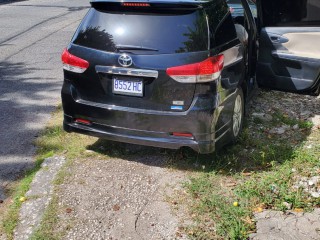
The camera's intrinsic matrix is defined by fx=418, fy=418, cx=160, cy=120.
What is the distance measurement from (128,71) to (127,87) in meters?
0.17

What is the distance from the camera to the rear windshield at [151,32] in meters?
3.96

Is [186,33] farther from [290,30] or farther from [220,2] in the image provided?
[290,30]

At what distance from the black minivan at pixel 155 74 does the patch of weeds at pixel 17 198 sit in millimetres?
564

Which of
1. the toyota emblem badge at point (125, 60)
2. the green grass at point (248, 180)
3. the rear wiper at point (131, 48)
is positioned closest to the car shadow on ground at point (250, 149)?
the green grass at point (248, 180)

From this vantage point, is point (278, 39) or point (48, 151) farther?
point (278, 39)

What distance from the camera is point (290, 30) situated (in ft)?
17.3

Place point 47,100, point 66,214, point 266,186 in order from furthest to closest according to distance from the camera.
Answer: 1. point 47,100
2. point 266,186
3. point 66,214

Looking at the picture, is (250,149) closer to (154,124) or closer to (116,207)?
(154,124)

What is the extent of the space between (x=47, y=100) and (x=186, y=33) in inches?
135

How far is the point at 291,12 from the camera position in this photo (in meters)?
5.28

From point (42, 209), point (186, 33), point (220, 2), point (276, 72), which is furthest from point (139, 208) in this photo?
point (276, 72)

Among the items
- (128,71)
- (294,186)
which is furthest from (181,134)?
(294,186)

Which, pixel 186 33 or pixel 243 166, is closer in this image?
pixel 186 33

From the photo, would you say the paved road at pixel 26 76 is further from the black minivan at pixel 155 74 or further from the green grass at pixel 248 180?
the green grass at pixel 248 180
